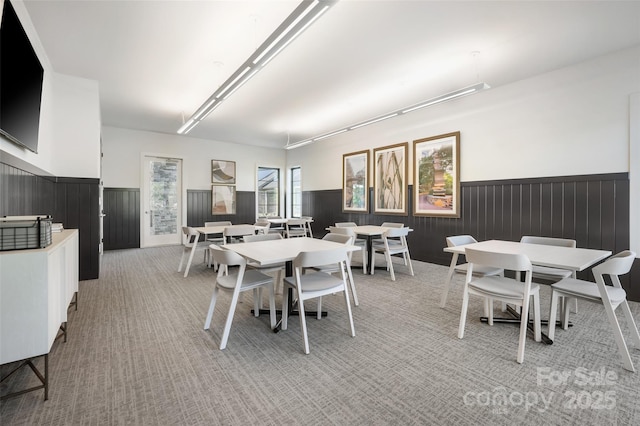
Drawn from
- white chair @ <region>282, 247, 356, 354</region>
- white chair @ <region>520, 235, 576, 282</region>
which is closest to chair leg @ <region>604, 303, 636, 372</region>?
white chair @ <region>520, 235, 576, 282</region>

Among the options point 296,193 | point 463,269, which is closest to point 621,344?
point 463,269

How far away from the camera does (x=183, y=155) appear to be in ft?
26.2

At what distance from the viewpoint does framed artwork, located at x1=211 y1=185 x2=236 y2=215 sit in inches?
335

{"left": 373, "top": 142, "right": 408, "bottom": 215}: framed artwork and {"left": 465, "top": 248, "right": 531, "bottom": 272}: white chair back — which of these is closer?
{"left": 465, "top": 248, "right": 531, "bottom": 272}: white chair back

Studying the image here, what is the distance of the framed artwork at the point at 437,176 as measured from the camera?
17.3ft

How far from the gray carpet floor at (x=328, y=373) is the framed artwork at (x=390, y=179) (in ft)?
11.0

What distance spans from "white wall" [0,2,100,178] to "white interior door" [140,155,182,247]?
3.16 m

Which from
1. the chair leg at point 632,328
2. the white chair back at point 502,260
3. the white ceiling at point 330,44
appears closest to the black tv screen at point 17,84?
the white ceiling at point 330,44

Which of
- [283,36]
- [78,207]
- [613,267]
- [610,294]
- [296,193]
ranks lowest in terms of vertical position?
[610,294]

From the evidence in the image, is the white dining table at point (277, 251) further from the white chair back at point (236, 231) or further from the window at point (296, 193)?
the window at point (296, 193)

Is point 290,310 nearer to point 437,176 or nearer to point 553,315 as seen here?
point 553,315

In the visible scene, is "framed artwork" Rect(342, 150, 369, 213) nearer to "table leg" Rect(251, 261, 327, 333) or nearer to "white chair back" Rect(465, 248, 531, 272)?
"table leg" Rect(251, 261, 327, 333)

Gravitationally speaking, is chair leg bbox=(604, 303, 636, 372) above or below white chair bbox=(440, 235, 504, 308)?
below

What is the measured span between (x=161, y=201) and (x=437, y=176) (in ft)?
23.0
